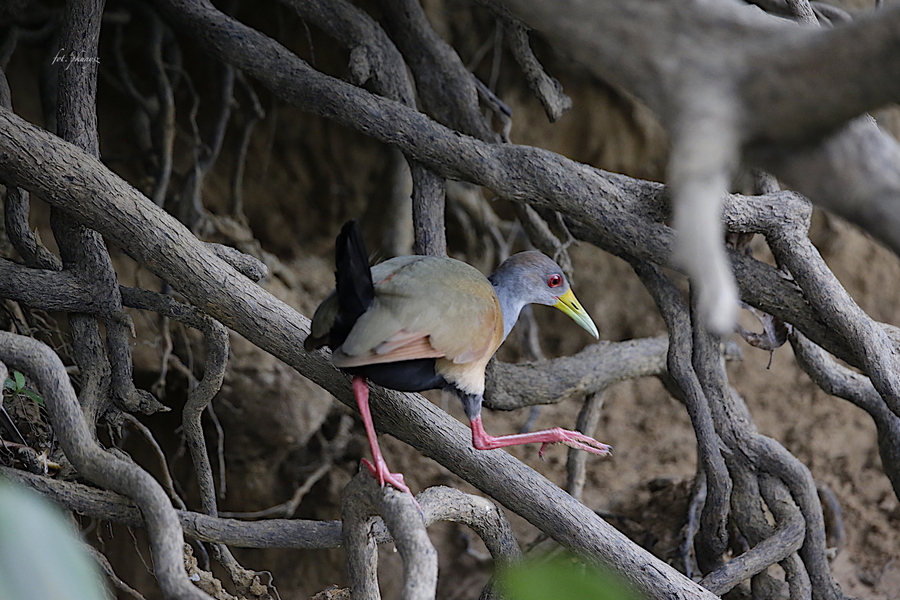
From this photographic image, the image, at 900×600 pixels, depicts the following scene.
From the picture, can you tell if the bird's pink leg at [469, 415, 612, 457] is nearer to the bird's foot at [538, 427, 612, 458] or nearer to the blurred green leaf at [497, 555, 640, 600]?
the bird's foot at [538, 427, 612, 458]

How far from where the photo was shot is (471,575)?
3.23m

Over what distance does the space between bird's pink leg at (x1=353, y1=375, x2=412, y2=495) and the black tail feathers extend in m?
0.17

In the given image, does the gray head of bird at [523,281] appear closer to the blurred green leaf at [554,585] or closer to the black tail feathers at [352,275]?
the black tail feathers at [352,275]

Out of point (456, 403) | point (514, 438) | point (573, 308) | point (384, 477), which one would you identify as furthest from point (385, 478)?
point (456, 403)

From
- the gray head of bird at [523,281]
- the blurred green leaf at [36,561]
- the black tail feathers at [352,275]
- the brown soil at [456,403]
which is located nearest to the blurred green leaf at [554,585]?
the blurred green leaf at [36,561]

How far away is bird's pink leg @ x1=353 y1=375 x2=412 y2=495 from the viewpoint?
1.50 meters

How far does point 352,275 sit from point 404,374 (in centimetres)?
25

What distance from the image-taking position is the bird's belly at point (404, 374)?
1.56m

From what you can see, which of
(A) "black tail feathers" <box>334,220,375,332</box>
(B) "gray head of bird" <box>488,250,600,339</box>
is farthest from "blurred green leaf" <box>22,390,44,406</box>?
(B) "gray head of bird" <box>488,250,600,339</box>

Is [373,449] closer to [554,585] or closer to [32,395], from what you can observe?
[32,395]

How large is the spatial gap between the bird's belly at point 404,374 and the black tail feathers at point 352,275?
0.11m

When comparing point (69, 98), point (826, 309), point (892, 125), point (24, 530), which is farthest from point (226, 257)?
Result: point (892, 125)

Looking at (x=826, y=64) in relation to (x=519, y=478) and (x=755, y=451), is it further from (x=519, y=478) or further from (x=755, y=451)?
(x=755, y=451)

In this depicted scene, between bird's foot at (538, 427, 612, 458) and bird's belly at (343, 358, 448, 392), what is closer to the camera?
bird's belly at (343, 358, 448, 392)
